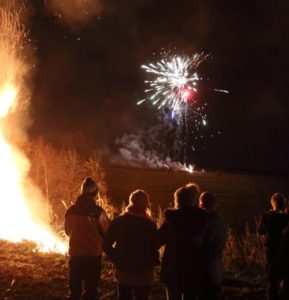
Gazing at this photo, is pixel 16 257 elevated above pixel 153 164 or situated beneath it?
situated beneath

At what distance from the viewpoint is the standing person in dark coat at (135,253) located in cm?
513

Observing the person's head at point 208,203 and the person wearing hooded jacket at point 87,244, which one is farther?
the person wearing hooded jacket at point 87,244

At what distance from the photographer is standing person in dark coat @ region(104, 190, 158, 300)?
513 centimetres

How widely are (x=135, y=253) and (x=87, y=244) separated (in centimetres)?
103

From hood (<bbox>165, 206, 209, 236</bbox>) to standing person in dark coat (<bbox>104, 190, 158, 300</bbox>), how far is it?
26cm

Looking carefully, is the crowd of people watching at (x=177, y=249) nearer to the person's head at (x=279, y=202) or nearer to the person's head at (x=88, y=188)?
the person's head at (x=88, y=188)

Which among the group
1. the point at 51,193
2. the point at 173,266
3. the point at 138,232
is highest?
the point at 51,193

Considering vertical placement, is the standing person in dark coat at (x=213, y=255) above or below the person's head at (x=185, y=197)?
below

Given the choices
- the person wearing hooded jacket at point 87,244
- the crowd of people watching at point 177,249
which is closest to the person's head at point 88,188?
the person wearing hooded jacket at point 87,244

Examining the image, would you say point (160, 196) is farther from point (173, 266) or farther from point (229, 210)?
point (173, 266)

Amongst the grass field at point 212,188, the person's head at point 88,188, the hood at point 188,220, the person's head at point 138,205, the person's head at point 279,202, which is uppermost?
the grass field at point 212,188

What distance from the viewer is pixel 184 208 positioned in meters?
5.13

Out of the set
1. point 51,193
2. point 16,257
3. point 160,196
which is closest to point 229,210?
point 160,196

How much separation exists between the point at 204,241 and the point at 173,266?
1.61 feet
